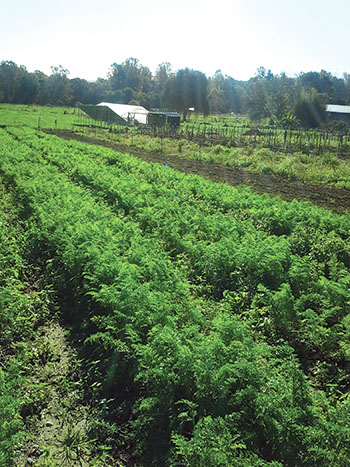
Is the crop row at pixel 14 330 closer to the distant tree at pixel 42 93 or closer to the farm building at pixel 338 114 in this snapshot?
the farm building at pixel 338 114

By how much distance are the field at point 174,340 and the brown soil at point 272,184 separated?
4.95m

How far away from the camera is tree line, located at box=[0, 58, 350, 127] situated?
58.4 metres

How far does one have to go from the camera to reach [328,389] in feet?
17.8

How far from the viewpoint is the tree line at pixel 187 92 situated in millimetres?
58369

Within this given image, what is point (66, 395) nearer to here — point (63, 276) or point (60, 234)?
point (63, 276)

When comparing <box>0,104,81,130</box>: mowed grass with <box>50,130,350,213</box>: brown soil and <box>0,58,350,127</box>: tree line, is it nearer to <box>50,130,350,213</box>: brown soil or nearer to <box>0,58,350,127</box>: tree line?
<box>0,58,350,127</box>: tree line

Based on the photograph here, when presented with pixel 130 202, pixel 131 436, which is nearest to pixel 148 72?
pixel 130 202

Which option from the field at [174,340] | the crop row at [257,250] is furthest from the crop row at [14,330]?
the crop row at [257,250]

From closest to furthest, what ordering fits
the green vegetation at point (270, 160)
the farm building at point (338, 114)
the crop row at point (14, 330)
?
1. the crop row at point (14, 330)
2. the green vegetation at point (270, 160)
3. the farm building at point (338, 114)

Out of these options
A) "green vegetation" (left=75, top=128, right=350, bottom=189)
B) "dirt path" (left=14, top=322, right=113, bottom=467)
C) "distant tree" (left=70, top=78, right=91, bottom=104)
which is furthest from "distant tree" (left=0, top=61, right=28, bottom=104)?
"dirt path" (left=14, top=322, right=113, bottom=467)

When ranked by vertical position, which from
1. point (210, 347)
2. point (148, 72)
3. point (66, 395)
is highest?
point (148, 72)

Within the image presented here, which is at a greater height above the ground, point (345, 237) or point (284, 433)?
point (345, 237)

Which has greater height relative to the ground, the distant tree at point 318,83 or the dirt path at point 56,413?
the distant tree at point 318,83

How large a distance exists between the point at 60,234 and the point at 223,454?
6.30 m
